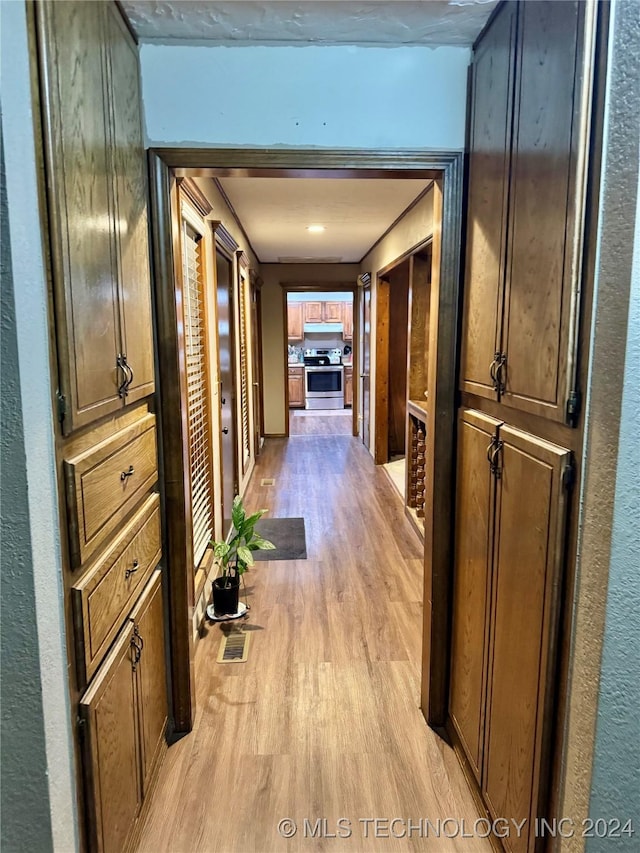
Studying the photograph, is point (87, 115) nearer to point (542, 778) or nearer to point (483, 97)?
point (483, 97)

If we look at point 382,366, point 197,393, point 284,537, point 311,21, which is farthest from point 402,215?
point 311,21

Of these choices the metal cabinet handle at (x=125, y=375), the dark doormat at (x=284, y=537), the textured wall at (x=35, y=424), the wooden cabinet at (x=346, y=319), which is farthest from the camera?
the wooden cabinet at (x=346, y=319)

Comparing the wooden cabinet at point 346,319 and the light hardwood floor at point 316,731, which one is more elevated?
the wooden cabinet at point 346,319

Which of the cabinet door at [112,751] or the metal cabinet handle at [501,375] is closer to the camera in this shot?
the cabinet door at [112,751]

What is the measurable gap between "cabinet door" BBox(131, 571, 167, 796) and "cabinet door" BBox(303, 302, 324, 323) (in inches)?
371

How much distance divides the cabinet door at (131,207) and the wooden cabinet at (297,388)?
871 cm

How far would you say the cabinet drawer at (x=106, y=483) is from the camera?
109 cm

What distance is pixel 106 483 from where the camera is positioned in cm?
127

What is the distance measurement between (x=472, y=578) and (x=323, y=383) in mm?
9005

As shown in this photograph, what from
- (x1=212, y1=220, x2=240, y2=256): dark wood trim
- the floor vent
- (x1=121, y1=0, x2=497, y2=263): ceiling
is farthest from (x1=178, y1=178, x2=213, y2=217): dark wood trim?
the floor vent

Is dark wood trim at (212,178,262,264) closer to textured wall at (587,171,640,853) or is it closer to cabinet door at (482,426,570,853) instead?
cabinet door at (482,426,570,853)

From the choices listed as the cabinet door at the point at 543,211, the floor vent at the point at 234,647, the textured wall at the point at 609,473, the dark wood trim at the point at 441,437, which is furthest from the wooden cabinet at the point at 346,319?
the textured wall at the point at 609,473

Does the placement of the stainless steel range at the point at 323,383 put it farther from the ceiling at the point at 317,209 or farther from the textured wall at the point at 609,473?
the textured wall at the point at 609,473

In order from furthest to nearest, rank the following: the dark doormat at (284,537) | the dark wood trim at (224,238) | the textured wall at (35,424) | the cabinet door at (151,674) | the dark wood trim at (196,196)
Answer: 1. the dark doormat at (284,537)
2. the dark wood trim at (224,238)
3. the dark wood trim at (196,196)
4. the cabinet door at (151,674)
5. the textured wall at (35,424)
